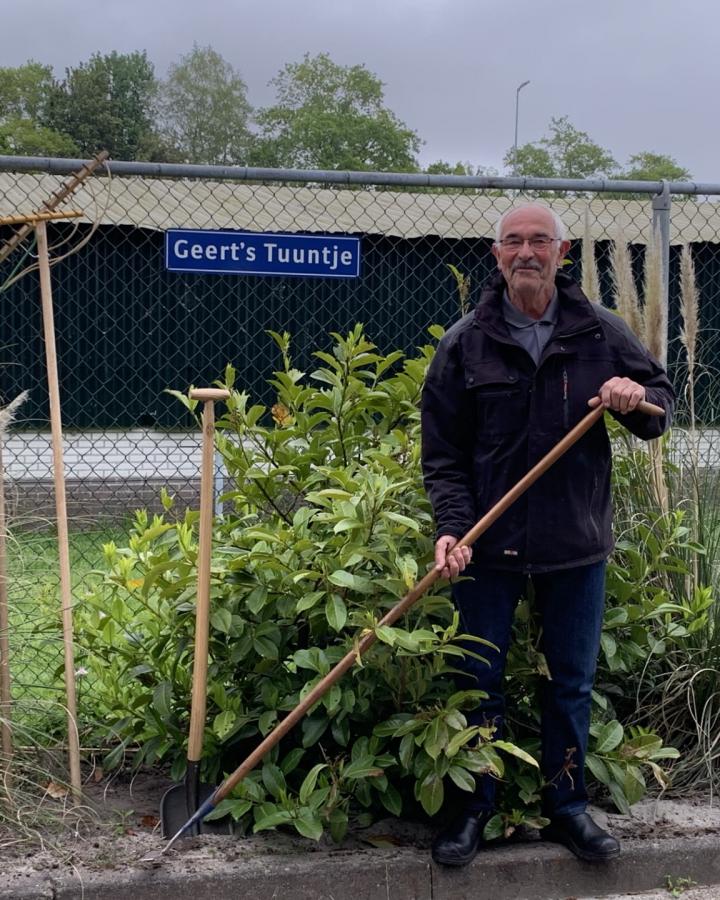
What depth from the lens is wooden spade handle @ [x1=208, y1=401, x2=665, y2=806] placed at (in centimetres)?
309

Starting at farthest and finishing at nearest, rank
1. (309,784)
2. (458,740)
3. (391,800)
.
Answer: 1. (391,800)
2. (309,784)
3. (458,740)

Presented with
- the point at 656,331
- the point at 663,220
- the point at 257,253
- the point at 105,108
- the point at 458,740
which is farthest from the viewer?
the point at 105,108

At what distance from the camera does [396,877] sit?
3.31m

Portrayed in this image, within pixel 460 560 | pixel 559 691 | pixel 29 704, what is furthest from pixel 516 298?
pixel 29 704

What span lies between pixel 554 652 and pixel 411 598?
1.81 feet

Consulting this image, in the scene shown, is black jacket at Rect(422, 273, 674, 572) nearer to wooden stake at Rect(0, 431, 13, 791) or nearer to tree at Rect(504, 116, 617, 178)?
wooden stake at Rect(0, 431, 13, 791)

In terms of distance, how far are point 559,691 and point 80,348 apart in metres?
10.0

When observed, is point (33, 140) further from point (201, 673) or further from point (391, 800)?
point (391, 800)

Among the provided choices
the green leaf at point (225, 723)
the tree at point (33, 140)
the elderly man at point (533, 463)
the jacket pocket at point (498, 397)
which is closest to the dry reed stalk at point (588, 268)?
the elderly man at point (533, 463)

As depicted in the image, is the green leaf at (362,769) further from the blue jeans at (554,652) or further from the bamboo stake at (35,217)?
the bamboo stake at (35,217)

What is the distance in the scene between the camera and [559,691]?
342 cm

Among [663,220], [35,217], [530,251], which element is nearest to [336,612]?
[530,251]

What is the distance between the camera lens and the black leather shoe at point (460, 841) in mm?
3303

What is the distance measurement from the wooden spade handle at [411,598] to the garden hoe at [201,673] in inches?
6.3
